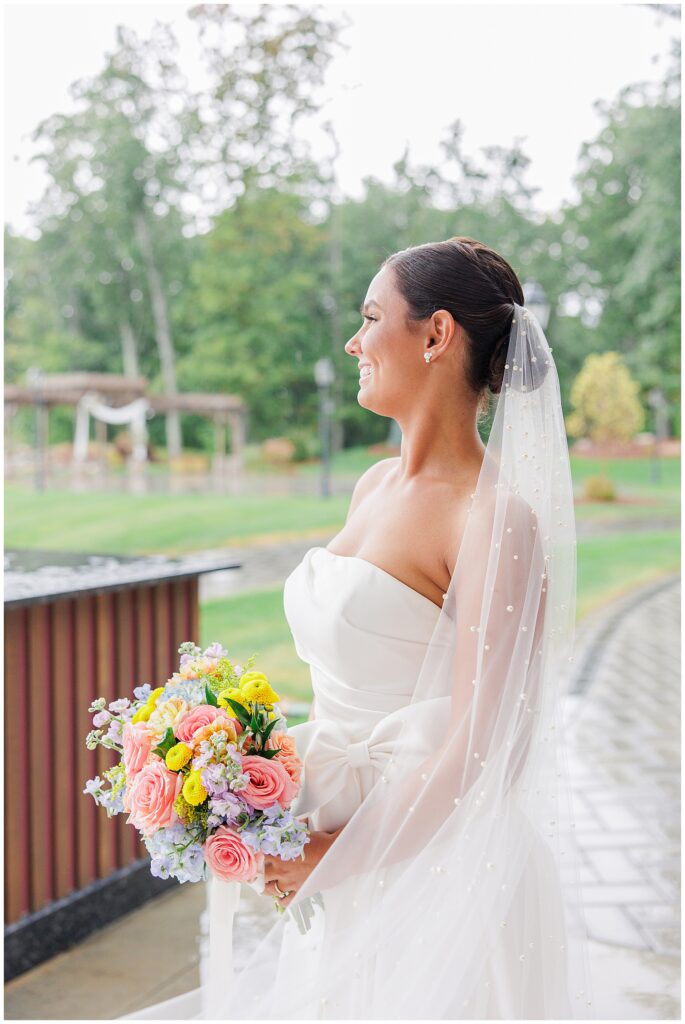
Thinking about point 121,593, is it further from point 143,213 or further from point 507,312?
point 143,213

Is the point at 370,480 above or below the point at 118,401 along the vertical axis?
below

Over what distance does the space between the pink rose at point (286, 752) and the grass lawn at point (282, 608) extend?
17.7 feet

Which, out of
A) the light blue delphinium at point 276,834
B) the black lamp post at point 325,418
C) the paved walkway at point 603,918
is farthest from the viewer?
the black lamp post at point 325,418

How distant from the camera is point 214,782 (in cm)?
136

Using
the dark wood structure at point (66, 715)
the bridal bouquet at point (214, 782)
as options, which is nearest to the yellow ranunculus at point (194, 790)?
the bridal bouquet at point (214, 782)

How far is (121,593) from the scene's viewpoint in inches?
130

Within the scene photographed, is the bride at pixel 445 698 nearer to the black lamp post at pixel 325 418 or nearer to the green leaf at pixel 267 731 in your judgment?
the green leaf at pixel 267 731

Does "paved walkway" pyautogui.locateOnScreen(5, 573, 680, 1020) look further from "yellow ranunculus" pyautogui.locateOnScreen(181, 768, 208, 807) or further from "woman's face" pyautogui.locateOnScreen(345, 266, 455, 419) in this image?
"woman's face" pyautogui.locateOnScreen(345, 266, 455, 419)

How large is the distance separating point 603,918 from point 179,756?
2283mm

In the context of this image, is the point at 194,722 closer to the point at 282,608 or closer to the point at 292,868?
the point at 292,868

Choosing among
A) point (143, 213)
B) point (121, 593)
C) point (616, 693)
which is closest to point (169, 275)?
point (143, 213)

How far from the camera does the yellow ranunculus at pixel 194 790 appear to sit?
1368 mm

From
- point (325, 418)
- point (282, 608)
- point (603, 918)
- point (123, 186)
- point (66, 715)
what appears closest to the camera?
point (66, 715)

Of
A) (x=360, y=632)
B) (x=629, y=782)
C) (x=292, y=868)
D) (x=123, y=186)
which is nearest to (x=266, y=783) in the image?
(x=292, y=868)
